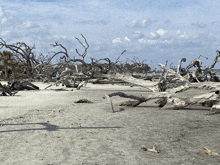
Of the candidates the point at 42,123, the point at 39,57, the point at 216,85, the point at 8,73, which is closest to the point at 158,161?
the point at 42,123

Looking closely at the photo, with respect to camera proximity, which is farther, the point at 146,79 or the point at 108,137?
the point at 146,79

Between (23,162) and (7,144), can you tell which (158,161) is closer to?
(23,162)

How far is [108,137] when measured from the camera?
3627mm

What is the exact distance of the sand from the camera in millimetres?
2805

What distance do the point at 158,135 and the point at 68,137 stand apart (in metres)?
1.44

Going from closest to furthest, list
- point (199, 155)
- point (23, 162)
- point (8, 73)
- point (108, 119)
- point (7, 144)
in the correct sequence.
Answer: point (23, 162)
point (199, 155)
point (7, 144)
point (108, 119)
point (8, 73)

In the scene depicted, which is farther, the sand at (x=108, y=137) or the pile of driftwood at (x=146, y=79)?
the pile of driftwood at (x=146, y=79)

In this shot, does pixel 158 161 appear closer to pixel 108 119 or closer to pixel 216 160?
pixel 216 160

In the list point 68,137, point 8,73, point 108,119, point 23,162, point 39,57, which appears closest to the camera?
point 23,162

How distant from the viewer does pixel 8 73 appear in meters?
24.1

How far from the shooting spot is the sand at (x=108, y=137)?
2805 mm

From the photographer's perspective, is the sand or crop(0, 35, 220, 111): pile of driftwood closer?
the sand

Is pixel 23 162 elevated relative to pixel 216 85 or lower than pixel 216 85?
lower

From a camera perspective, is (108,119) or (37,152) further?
(108,119)
